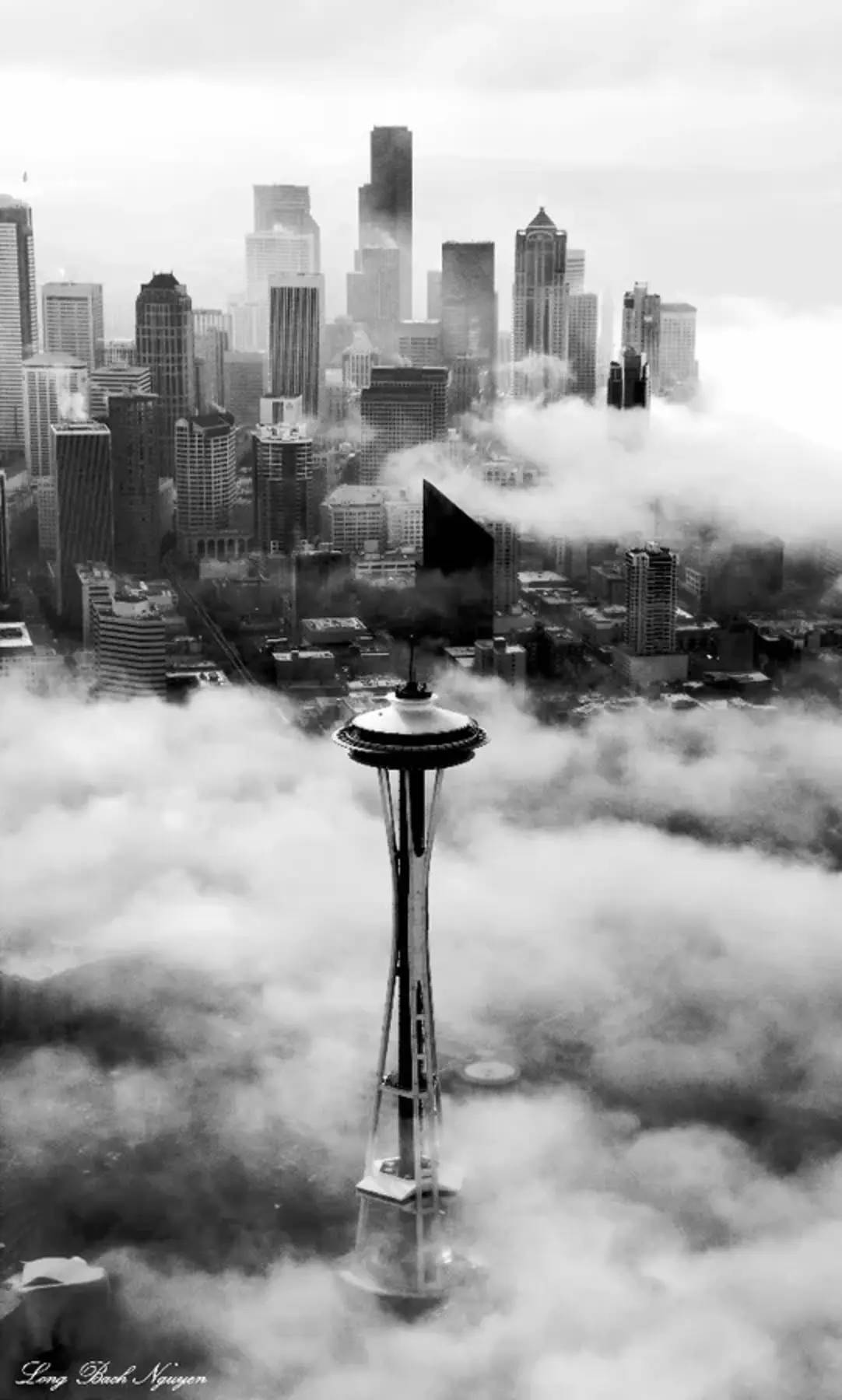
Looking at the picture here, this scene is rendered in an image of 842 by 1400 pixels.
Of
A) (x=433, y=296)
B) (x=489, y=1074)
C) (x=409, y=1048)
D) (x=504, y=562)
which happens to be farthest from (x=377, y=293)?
(x=409, y=1048)

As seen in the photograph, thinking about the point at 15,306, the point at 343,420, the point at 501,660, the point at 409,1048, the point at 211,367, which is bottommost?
the point at 409,1048

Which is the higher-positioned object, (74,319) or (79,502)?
(74,319)

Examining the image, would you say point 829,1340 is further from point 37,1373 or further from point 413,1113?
point 37,1373

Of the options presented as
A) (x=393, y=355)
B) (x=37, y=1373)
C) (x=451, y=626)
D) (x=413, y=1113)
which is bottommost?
(x=37, y=1373)

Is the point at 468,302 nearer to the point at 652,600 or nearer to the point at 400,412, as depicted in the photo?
the point at 400,412

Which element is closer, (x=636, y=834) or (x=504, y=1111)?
(x=504, y=1111)

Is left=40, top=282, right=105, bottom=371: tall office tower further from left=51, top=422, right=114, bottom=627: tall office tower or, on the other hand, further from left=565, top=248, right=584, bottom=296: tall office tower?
left=565, top=248, right=584, bottom=296: tall office tower

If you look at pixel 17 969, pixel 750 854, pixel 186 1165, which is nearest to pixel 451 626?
pixel 750 854
